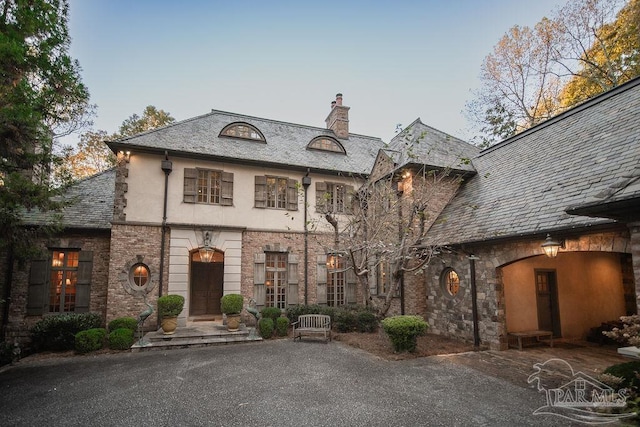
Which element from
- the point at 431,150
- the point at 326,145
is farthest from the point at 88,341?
the point at 431,150

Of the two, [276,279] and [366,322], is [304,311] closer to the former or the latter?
[276,279]

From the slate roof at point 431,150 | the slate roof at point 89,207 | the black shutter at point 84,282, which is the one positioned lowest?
the black shutter at point 84,282

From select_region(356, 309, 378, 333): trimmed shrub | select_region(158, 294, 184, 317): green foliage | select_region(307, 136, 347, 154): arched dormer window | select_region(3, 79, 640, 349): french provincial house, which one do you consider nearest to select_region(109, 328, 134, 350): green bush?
select_region(158, 294, 184, 317): green foliage

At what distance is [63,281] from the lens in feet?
→ 35.6

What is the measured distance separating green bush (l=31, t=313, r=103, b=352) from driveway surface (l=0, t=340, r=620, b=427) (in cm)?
103

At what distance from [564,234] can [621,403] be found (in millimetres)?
3512

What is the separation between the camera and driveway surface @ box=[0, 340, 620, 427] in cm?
467

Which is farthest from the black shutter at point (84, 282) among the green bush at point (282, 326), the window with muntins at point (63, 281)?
the green bush at point (282, 326)

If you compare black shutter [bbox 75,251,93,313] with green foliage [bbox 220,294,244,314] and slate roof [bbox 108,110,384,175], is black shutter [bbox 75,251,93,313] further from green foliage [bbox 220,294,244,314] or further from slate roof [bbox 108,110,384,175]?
green foliage [bbox 220,294,244,314]

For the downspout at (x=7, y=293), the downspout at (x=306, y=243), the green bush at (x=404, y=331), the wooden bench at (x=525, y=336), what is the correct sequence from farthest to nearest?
the downspout at (x=306, y=243) < the downspout at (x=7, y=293) < the wooden bench at (x=525, y=336) < the green bush at (x=404, y=331)

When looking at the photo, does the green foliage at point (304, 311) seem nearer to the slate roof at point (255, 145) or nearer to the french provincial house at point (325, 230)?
the french provincial house at point (325, 230)

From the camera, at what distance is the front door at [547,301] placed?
10.2m

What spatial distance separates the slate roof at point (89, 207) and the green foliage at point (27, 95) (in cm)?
226

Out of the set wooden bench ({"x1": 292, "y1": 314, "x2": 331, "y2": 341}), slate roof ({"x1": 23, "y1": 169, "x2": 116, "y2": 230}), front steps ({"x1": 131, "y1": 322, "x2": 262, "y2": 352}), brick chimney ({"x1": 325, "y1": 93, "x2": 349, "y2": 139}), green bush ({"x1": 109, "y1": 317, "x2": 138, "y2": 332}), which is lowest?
front steps ({"x1": 131, "y1": 322, "x2": 262, "y2": 352})
